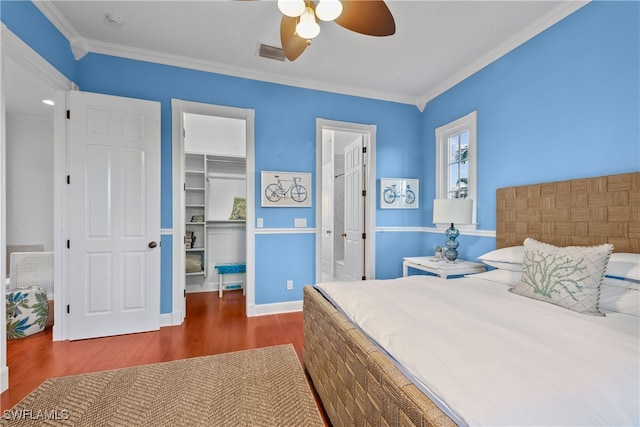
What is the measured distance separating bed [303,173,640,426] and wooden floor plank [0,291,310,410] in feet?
3.13

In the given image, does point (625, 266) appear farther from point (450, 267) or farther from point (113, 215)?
point (113, 215)

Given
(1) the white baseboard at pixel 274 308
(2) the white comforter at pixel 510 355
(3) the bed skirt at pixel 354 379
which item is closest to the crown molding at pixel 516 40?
(2) the white comforter at pixel 510 355

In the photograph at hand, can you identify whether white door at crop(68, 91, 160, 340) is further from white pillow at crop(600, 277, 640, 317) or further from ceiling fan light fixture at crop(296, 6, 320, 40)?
white pillow at crop(600, 277, 640, 317)

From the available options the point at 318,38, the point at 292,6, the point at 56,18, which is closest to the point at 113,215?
the point at 56,18

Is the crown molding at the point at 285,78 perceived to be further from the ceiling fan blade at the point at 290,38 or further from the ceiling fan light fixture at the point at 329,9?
the ceiling fan light fixture at the point at 329,9

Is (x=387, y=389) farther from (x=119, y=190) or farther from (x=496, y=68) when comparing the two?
(x=496, y=68)

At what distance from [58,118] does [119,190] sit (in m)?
0.81

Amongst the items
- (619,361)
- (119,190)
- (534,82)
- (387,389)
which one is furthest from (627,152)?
(119,190)

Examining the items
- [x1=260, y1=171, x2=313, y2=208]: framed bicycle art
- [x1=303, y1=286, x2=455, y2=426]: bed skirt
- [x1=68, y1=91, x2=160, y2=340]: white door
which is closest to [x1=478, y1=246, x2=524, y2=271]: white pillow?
[x1=303, y1=286, x2=455, y2=426]: bed skirt

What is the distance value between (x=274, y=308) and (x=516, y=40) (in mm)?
3731

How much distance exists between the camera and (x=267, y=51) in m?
2.66

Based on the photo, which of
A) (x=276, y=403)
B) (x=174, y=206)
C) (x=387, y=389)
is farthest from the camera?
(x=174, y=206)

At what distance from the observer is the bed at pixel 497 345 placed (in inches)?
26.7

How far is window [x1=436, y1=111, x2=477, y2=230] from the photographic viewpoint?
2986 millimetres
